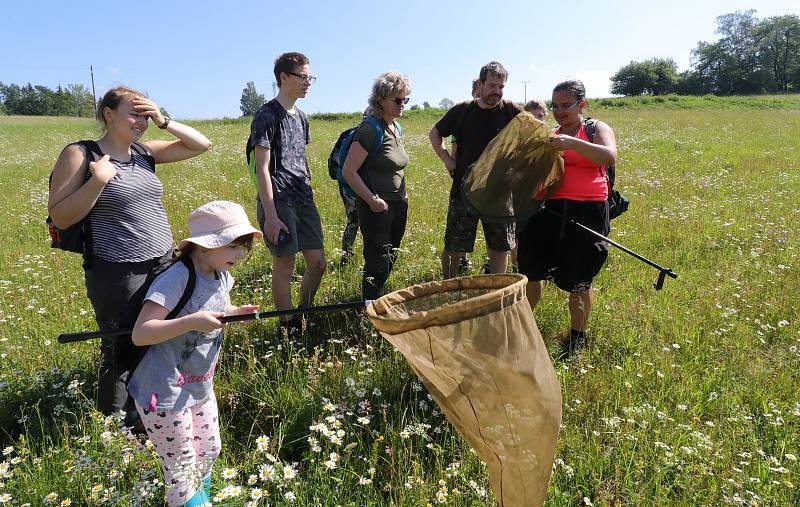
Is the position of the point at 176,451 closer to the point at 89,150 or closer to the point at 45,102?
the point at 89,150

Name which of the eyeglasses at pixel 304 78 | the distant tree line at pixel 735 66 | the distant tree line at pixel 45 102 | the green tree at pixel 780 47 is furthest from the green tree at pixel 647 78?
the distant tree line at pixel 45 102

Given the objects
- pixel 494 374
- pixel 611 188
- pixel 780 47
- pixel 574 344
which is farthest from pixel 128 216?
pixel 780 47

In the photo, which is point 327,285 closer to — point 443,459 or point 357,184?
point 357,184

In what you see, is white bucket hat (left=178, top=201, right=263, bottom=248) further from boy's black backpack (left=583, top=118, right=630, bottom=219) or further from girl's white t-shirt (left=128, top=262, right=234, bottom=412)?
boy's black backpack (left=583, top=118, right=630, bottom=219)

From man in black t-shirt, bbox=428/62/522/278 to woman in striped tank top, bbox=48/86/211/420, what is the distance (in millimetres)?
2278

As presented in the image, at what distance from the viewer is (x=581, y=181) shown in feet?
11.3

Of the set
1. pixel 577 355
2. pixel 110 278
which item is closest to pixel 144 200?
pixel 110 278

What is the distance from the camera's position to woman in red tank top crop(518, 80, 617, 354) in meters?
3.27

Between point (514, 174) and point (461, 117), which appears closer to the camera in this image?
point (514, 174)

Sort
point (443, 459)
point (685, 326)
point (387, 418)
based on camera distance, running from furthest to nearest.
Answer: point (685, 326)
point (387, 418)
point (443, 459)

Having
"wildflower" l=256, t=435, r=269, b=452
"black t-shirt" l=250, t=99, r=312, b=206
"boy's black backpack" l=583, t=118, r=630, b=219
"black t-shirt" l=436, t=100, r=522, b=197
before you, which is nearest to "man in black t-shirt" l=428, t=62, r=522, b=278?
"black t-shirt" l=436, t=100, r=522, b=197

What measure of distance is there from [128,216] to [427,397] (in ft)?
6.72

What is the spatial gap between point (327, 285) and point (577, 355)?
97.6 inches

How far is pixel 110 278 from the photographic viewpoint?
8.61 feet
